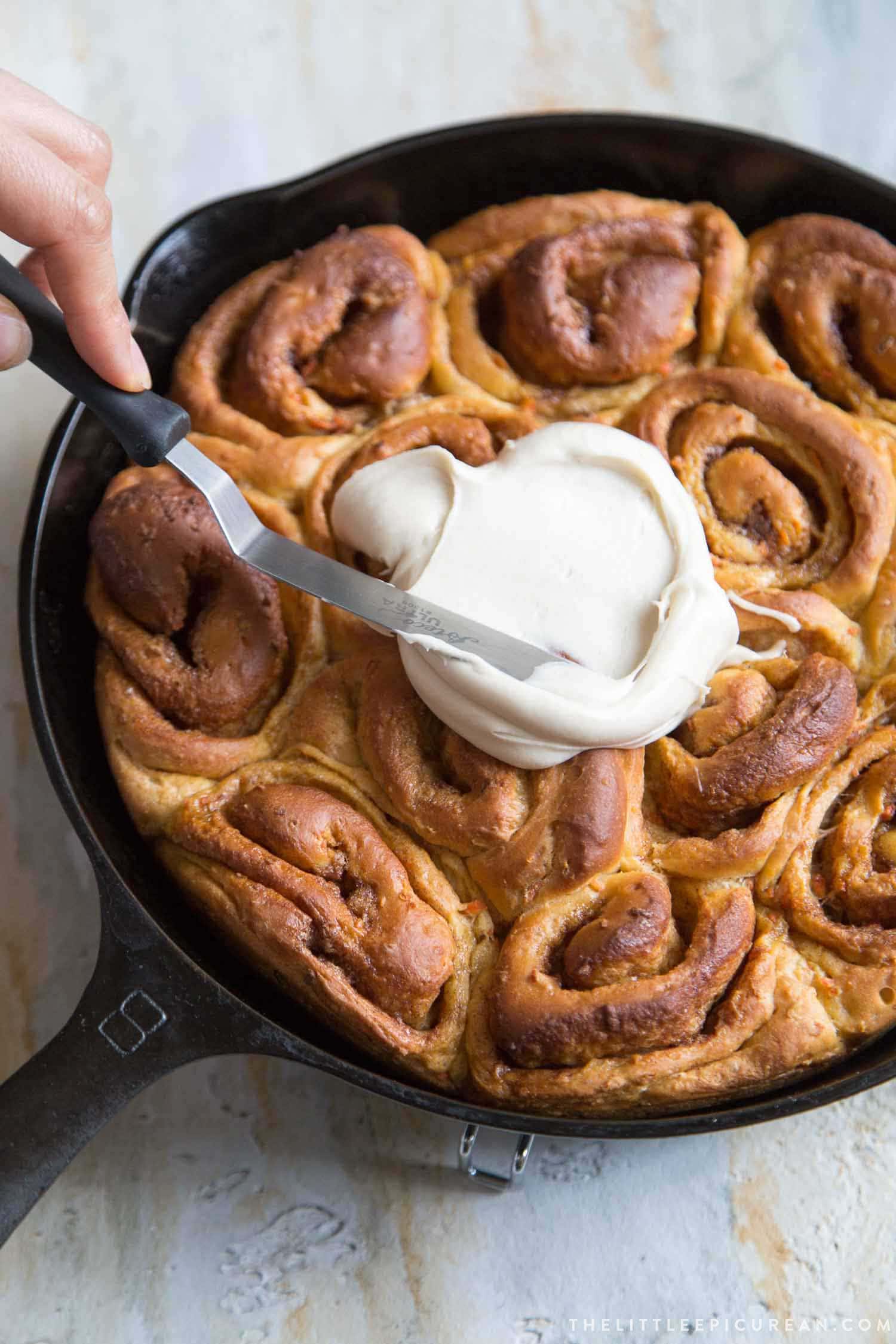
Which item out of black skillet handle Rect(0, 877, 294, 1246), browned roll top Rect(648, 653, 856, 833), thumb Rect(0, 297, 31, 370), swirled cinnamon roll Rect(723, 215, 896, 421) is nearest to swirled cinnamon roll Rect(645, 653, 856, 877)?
browned roll top Rect(648, 653, 856, 833)

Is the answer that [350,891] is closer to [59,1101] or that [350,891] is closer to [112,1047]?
[112,1047]

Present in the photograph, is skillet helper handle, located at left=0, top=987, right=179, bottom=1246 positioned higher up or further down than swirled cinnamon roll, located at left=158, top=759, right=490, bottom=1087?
further down

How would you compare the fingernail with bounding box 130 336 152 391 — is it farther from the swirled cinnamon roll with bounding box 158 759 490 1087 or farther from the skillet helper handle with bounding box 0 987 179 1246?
the skillet helper handle with bounding box 0 987 179 1246

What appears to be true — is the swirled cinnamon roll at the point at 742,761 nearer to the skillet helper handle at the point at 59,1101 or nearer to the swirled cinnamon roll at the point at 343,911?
the swirled cinnamon roll at the point at 343,911

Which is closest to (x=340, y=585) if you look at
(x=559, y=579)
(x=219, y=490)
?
(x=219, y=490)

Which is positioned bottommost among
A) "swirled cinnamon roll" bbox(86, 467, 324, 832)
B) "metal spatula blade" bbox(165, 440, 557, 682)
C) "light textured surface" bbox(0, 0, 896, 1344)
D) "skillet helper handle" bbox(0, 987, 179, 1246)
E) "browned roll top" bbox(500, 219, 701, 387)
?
"light textured surface" bbox(0, 0, 896, 1344)

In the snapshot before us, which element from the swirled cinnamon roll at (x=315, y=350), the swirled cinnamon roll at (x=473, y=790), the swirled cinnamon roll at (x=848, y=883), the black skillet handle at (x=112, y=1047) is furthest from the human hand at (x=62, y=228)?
the swirled cinnamon roll at (x=848, y=883)
